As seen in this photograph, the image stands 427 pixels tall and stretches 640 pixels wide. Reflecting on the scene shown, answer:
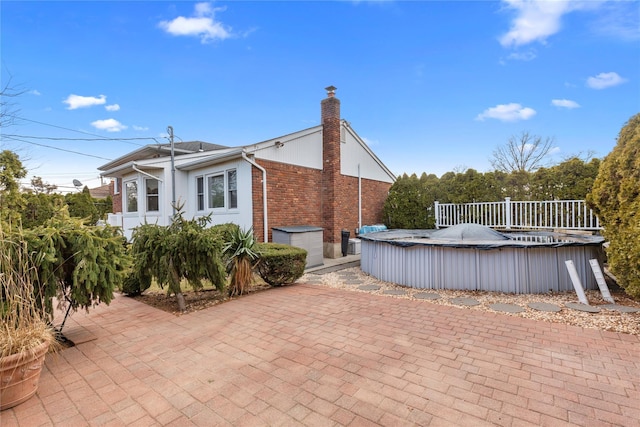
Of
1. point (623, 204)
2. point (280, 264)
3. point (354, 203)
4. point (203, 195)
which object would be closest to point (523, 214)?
point (623, 204)

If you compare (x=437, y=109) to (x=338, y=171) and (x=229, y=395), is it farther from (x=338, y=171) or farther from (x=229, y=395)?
(x=229, y=395)

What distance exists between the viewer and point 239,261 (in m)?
5.96

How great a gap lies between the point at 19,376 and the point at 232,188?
772cm

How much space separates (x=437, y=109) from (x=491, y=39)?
440 centimetres

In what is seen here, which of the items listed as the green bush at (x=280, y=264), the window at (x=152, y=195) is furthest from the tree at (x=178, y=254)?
the window at (x=152, y=195)

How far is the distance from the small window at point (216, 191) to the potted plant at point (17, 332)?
7.20 meters

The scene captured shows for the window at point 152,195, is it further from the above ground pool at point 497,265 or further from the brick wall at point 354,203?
the above ground pool at point 497,265

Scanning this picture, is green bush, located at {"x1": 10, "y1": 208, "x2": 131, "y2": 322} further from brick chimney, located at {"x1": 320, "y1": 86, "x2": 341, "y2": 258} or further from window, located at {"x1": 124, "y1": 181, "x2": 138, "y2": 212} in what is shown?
window, located at {"x1": 124, "y1": 181, "x2": 138, "y2": 212}

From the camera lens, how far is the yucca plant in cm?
589

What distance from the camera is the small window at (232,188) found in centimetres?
963

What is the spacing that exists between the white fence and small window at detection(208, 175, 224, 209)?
8852 millimetres

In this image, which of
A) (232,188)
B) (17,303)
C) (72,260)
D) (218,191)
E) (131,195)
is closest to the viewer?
(17,303)

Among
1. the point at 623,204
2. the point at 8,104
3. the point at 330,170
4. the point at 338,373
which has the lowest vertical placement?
the point at 338,373

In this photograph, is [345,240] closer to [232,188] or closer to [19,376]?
[232,188]
